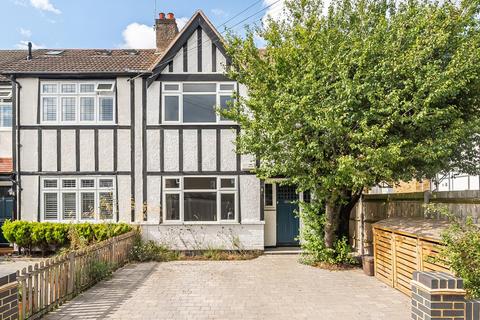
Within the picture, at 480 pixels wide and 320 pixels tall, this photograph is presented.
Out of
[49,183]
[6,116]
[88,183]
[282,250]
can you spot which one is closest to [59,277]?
[88,183]

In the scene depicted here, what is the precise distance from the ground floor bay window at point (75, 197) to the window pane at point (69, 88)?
2.88 metres

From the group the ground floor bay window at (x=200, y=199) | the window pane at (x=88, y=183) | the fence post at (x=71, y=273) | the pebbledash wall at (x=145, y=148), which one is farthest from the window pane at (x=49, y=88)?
the fence post at (x=71, y=273)

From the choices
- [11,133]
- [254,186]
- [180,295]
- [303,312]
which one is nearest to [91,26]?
[11,133]

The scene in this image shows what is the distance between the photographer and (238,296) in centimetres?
755

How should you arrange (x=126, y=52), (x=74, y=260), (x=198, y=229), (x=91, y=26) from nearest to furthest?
(x=74, y=260)
(x=91, y=26)
(x=198, y=229)
(x=126, y=52)

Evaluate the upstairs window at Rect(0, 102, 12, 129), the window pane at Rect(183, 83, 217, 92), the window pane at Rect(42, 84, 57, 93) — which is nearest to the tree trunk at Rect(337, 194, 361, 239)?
the window pane at Rect(183, 83, 217, 92)

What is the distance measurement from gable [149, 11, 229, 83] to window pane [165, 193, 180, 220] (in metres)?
3.86

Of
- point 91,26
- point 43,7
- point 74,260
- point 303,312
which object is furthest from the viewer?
point 91,26

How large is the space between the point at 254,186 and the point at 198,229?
2.28 metres

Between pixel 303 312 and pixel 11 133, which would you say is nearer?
pixel 303 312

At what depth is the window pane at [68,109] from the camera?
12352mm

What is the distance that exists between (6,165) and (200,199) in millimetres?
6620

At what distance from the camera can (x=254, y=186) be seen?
12.3m

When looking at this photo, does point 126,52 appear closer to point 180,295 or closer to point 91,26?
point 91,26
